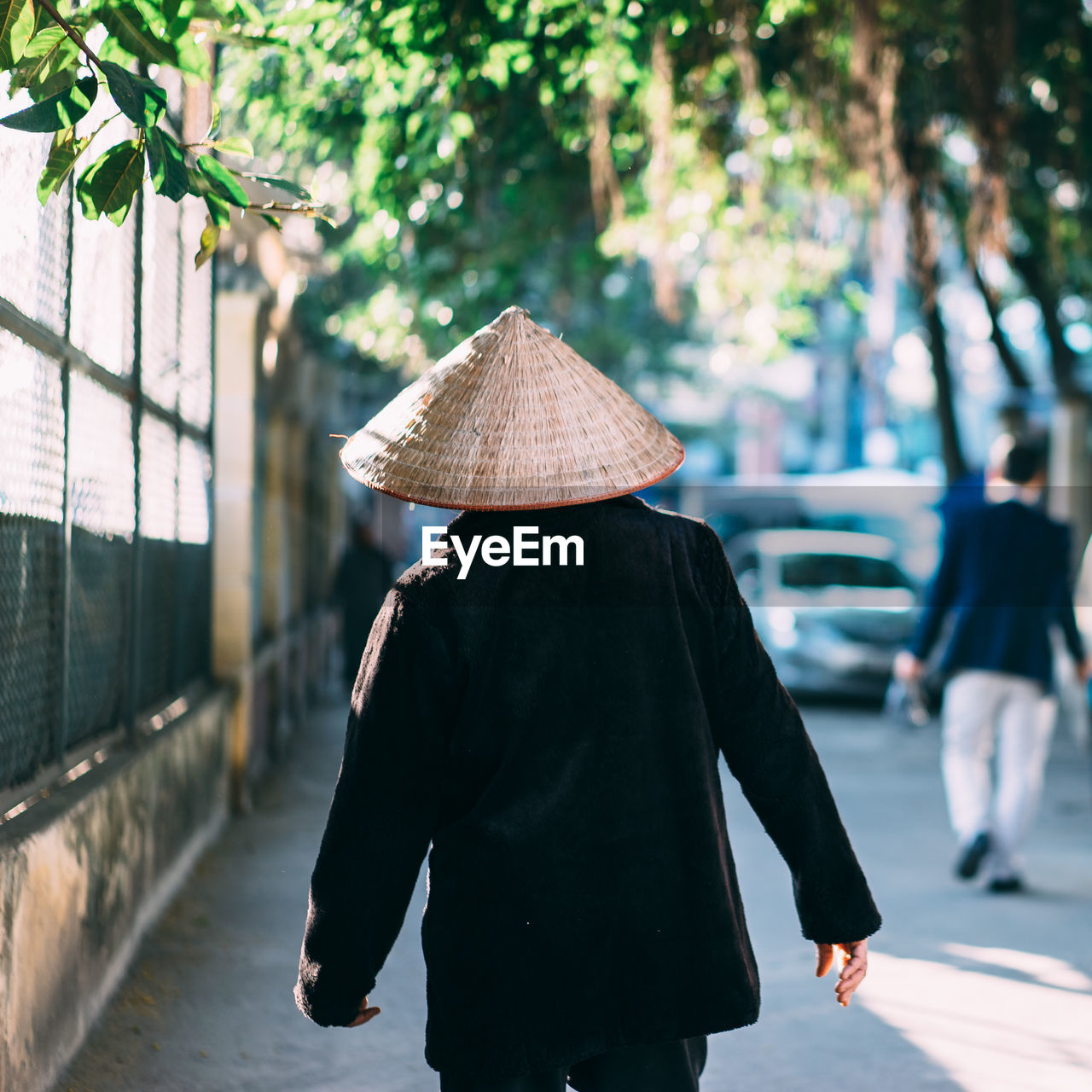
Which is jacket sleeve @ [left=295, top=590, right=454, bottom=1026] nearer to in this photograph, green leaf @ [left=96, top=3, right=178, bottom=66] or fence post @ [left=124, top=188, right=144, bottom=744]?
green leaf @ [left=96, top=3, right=178, bottom=66]

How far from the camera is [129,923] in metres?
5.05

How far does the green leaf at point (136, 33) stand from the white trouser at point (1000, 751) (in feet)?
15.3

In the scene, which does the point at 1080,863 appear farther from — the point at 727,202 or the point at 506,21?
the point at 727,202

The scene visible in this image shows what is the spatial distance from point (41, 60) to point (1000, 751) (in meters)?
5.11

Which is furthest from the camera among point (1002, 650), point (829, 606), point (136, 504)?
point (829, 606)

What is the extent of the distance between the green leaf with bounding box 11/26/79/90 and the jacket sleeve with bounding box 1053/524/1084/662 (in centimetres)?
500

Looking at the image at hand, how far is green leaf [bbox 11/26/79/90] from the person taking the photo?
2.78m

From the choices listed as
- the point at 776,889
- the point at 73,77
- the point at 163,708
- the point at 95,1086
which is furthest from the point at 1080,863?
the point at 73,77

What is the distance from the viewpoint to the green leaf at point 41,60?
2775mm

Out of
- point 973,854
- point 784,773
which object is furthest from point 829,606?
point 784,773

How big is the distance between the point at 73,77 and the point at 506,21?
3.46 m

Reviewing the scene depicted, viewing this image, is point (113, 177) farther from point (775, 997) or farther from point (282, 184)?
point (775, 997)

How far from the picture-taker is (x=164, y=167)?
287cm

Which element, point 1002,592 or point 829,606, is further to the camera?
point 829,606
